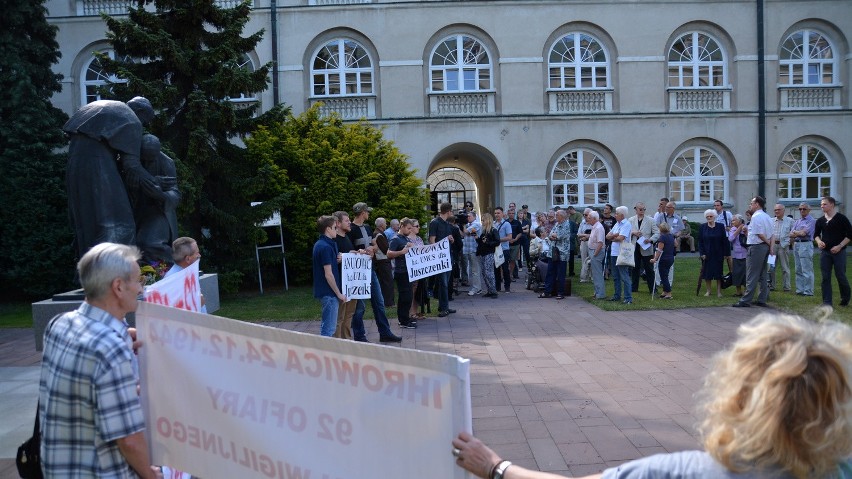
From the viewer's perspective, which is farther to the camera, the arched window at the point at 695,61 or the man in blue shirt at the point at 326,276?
the arched window at the point at 695,61

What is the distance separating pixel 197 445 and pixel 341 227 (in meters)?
6.97

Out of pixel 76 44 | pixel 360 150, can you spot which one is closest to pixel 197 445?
pixel 360 150

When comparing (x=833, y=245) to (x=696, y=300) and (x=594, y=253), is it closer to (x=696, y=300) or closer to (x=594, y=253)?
(x=696, y=300)

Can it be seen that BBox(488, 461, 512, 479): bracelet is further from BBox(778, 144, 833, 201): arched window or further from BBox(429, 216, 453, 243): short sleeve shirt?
BBox(778, 144, 833, 201): arched window

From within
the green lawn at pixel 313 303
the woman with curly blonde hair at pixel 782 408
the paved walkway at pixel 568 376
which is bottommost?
the green lawn at pixel 313 303

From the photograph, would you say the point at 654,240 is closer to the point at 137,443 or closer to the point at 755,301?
the point at 755,301

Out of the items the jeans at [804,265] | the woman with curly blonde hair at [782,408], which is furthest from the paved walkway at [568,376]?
the jeans at [804,265]

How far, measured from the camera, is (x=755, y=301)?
13656 mm

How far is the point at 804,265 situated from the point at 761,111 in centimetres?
1446

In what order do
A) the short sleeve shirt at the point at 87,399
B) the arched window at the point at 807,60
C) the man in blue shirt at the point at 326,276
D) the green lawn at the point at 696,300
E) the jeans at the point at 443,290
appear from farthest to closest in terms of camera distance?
the arched window at the point at 807,60 → the jeans at the point at 443,290 → the green lawn at the point at 696,300 → the man in blue shirt at the point at 326,276 → the short sleeve shirt at the point at 87,399

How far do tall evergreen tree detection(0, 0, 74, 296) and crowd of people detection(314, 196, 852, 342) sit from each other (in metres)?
10.6

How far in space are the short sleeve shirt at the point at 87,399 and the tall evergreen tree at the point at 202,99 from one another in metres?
14.4

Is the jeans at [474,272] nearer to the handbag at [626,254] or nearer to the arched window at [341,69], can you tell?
the handbag at [626,254]

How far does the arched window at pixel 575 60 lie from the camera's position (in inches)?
1069
